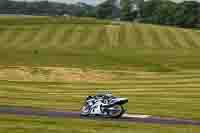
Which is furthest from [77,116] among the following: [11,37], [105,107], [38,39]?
[11,37]

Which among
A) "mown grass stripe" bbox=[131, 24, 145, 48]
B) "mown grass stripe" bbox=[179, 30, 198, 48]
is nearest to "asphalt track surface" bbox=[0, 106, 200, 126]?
"mown grass stripe" bbox=[131, 24, 145, 48]

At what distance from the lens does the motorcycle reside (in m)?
30.1

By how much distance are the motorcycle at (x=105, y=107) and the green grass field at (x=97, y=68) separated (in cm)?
205

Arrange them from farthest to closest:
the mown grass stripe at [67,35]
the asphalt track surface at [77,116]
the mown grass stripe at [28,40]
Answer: the mown grass stripe at [67,35], the mown grass stripe at [28,40], the asphalt track surface at [77,116]

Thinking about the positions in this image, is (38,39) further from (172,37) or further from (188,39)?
(188,39)

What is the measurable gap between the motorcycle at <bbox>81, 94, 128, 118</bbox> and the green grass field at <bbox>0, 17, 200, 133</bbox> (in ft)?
6.74

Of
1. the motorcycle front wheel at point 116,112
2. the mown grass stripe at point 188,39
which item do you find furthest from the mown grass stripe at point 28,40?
the motorcycle front wheel at point 116,112

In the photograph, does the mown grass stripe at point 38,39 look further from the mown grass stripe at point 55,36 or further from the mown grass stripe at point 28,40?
the mown grass stripe at point 55,36

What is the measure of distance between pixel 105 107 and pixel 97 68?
3456 cm

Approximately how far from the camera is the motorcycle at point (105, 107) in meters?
30.1

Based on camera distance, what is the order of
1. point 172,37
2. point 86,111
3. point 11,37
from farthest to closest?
1. point 172,37
2. point 11,37
3. point 86,111

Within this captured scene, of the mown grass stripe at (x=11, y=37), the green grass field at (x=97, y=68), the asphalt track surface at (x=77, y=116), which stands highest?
the mown grass stripe at (x=11, y=37)

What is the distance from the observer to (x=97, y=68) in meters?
64.8

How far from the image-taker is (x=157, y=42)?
100 metres
